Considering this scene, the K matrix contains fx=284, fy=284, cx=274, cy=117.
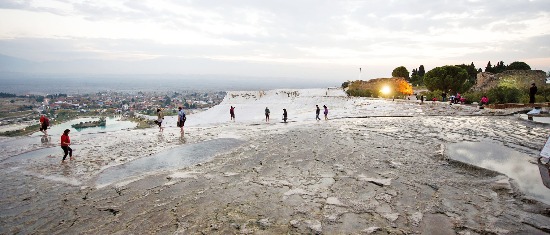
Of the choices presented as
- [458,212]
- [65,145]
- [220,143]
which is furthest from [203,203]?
[65,145]

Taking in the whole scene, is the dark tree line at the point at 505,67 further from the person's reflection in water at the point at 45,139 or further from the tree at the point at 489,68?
the person's reflection in water at the point at 45,139

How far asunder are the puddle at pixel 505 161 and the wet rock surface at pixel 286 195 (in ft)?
1.11

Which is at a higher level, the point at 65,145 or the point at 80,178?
the point at 65,145

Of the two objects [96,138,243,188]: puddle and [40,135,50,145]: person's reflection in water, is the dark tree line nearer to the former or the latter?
[96,138,243,188]: puddle

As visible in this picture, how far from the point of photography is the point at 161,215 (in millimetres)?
5910

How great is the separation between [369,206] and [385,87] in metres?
40.5

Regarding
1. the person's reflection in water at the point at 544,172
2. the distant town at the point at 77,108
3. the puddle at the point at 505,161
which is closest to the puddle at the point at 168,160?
the puddle at the point at 505,161

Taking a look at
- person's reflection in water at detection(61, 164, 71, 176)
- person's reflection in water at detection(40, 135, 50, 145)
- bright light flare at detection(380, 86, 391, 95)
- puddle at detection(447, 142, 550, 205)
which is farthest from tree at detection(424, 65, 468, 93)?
person's reflection in water at detection(40, 135, 50, 145)

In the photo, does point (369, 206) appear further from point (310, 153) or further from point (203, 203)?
point (310, 153)

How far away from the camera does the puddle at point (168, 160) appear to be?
8703mm

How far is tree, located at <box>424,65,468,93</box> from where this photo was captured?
3931 centimetres

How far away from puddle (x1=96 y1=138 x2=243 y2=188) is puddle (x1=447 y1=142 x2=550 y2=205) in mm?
8626

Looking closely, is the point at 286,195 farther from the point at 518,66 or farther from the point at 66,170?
the point at 518,66

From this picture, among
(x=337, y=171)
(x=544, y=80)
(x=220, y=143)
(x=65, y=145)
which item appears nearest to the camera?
(x=337, y=171)
